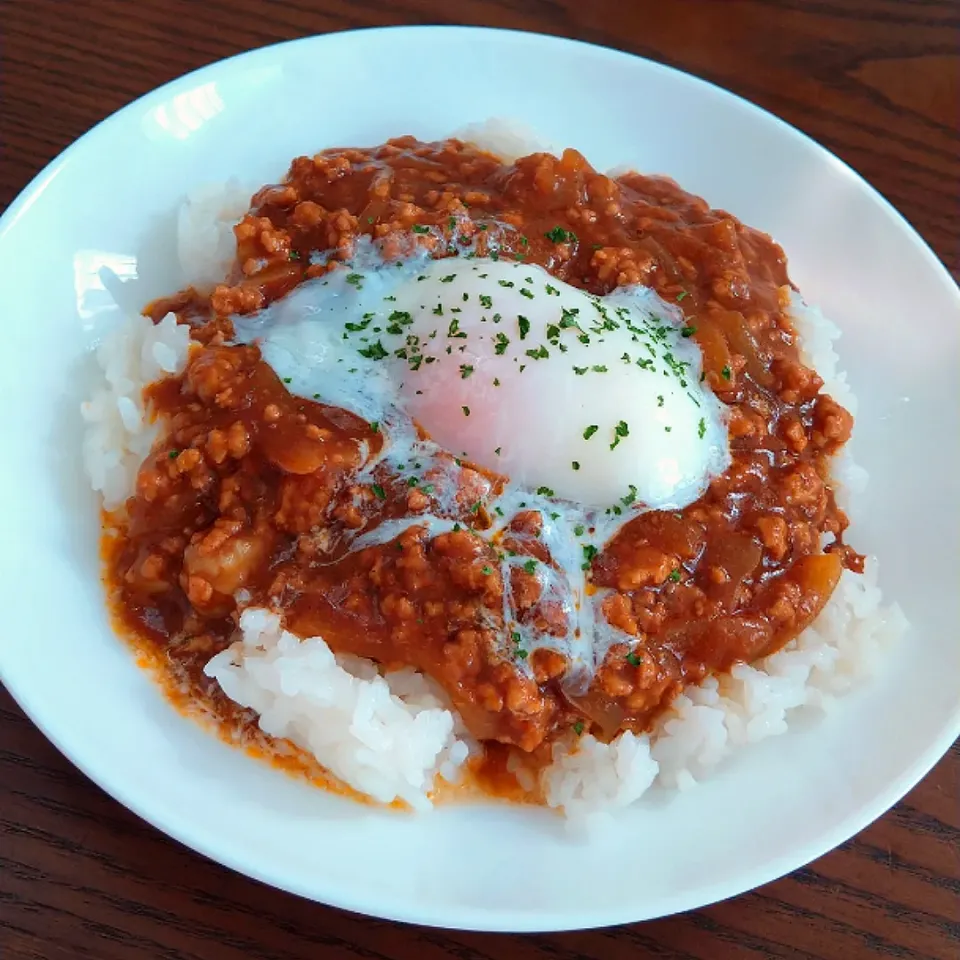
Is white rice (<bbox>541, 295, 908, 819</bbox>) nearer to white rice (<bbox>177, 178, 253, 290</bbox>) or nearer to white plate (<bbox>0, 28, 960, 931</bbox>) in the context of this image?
white plate (<bbox>0, 28, 960, 931</bbox>)

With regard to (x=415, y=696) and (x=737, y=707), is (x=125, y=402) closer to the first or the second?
(x=415, y=696)

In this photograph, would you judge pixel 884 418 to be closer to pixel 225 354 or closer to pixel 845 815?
pixel 845 815

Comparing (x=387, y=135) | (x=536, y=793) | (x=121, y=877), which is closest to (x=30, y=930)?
(x=121, y=877)

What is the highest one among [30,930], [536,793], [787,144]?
[787,144]

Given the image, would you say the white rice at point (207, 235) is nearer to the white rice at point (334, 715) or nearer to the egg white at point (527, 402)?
the egg white at point (527, 402)

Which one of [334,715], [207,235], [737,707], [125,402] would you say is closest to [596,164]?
[207,235]

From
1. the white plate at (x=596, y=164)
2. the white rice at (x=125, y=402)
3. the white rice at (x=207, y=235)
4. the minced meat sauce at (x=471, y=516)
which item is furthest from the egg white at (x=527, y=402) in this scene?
the white plate at (x=596, y=164)
